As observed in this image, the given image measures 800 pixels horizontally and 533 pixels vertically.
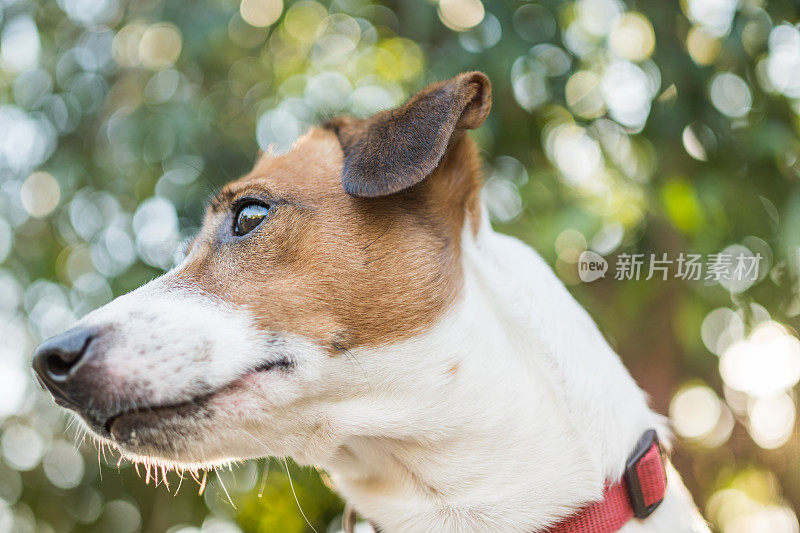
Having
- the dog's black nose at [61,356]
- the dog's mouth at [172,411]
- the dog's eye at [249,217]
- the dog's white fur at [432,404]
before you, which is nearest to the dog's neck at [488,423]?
the dog's white fur at [432,404]

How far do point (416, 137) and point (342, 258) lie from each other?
0.41m

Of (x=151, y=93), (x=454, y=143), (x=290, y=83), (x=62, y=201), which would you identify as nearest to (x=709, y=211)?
(x=454, y=143)

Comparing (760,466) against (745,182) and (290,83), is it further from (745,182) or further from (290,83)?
(290,83)

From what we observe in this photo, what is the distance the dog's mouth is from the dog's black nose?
0.52 feet

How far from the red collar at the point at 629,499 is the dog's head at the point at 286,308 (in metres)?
0.66

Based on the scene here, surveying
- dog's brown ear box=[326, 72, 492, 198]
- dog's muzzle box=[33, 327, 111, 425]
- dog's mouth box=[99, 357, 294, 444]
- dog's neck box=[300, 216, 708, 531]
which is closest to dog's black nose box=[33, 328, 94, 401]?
dog's muzzle box=[33, 327, 111, 425]

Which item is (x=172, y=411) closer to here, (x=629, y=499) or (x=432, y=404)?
(x=432, y=404)

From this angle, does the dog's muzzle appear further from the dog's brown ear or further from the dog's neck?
the dog's brown ear

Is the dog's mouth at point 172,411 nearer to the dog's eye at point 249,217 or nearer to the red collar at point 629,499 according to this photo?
the dog's eye at point 249,217

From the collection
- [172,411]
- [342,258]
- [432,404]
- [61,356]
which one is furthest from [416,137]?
[61,356]

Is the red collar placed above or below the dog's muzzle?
below

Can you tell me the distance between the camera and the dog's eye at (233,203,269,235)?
2.00 m

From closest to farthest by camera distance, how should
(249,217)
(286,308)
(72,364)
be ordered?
1. (72,364)
2. (286,308)
3. (249,217)

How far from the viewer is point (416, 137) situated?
6.07 feet
